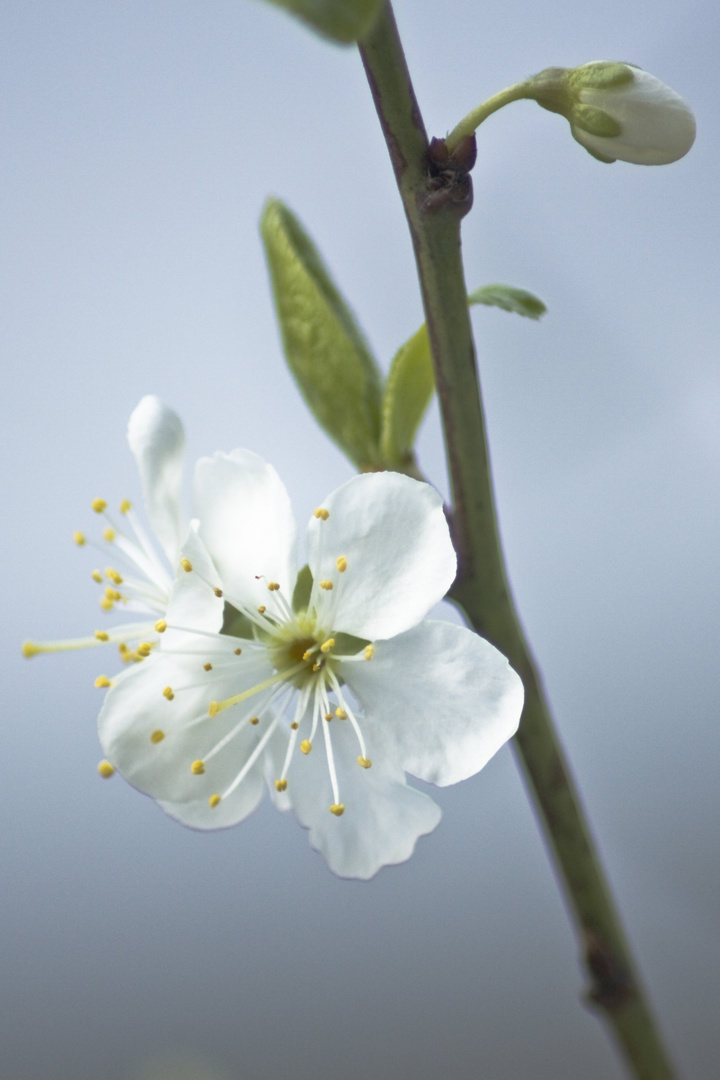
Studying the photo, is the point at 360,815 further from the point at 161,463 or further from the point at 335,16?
the point at 335,16

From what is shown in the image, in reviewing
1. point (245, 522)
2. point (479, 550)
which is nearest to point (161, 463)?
point (245, 522)

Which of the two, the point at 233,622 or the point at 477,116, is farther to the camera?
the point at 233,622

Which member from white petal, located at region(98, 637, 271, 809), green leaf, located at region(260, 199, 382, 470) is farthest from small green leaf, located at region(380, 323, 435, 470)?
white petal, located at region(98, 637, 271, 809)

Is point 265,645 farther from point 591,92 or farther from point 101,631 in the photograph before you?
point 591,92

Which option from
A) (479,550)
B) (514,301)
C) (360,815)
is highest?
(514,301)

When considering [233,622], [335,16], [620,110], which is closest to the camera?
[335,16]

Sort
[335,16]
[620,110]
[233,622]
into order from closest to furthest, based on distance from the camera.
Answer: [335,16], [620,110], [233,622]

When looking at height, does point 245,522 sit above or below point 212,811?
above
